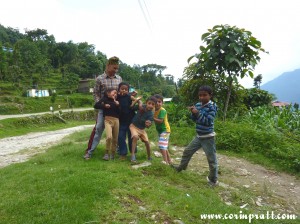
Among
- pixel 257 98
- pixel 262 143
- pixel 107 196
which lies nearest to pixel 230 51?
pixel 262 143

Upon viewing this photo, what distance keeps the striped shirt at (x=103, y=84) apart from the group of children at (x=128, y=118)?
0.68ft

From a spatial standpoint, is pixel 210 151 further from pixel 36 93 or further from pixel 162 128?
pixel 36 93

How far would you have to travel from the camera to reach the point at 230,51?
766 centimetres

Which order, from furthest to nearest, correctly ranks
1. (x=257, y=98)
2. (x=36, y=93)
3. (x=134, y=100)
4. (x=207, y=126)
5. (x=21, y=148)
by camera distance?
(x=36, y=93), (x=257, y=98), (x=21, y=148), (x=134, y=100), (x=207, y=126)

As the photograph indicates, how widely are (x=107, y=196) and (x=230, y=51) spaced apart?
18.3ft

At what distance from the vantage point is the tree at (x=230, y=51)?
763 centimetres

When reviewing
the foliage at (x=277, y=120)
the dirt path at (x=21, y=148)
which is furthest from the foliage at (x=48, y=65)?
the foliage at (x=277, y=120)

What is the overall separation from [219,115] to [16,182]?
771cm

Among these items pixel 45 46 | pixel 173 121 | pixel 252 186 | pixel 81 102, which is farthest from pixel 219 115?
pixel 45 46

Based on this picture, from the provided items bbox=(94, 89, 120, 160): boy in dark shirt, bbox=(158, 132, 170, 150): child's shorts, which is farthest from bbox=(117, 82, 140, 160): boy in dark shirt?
bbox=(158, 132, 170, 150): child's shorts

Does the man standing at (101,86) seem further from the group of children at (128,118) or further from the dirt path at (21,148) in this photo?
the dirt path at (21,148)

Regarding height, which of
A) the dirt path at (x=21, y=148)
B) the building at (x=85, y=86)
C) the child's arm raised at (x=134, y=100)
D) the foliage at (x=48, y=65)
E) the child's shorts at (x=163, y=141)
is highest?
the foliage at (x=48, y=65)

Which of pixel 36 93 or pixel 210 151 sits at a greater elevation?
pixel 36 93

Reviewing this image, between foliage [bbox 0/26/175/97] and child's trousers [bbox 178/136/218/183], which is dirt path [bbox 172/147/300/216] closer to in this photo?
child's trousers [bbox 178/136/218/183]
